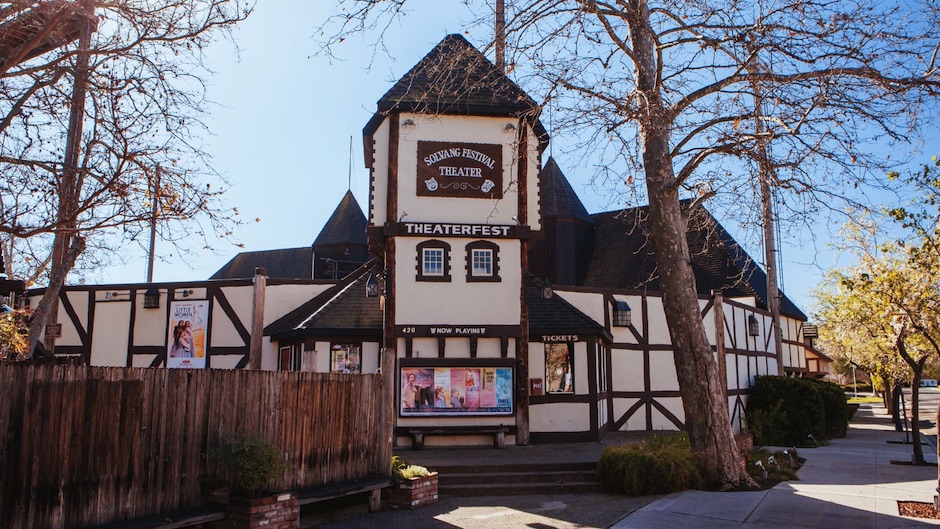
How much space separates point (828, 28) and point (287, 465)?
28.1 ft

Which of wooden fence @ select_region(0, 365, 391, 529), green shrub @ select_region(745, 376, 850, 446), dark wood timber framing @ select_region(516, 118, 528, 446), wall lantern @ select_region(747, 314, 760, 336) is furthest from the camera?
wall lantern @ select_region(747, 314, 760, 336)

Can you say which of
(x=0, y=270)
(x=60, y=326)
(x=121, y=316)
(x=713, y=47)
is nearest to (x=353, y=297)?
(x=121, y=316)

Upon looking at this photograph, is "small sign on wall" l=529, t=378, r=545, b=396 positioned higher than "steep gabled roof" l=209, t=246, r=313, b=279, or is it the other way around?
"steep gabled roof" l=209, t=246, r=313, b=279

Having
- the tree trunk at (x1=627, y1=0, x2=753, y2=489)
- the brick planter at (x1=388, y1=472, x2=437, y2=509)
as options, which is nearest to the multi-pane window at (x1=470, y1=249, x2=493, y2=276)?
the tree trunk at (x1=627, y1=0, x2=753, y2=489)

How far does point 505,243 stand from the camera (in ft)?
53.8

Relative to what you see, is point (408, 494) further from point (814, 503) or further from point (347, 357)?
point (347, 357)

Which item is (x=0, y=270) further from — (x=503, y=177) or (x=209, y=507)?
(x=503, y=177)

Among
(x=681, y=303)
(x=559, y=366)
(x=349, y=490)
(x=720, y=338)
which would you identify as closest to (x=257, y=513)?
(x=349, y=490)

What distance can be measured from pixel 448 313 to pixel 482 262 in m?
1.36

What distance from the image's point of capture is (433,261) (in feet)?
52.9

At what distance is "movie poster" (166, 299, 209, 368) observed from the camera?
18234mm

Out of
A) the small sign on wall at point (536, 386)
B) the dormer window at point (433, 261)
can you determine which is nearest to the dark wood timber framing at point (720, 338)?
the small sign on wall at point (536, 386)

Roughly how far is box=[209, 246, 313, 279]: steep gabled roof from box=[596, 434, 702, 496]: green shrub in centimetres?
2479

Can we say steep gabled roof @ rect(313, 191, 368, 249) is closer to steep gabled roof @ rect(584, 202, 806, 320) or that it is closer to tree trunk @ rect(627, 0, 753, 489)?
steep gabled roof @ rect(584, 202, 806, 320)
